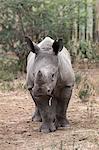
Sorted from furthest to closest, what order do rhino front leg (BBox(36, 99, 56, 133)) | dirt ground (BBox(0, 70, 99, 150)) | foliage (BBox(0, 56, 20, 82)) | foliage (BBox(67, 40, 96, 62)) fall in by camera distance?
1. foliage (BBox(67, 40, 96, 62))
2. foliage (BBox(0, 56, 20, 82))
3. rhino front leg (BBox(36, 99, 56, 133))
4. dirt ground (BBox(0, 70, 99, 150))

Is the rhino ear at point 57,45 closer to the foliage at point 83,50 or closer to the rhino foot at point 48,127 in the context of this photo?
the rhino foot at point 48,127

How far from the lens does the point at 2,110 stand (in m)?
9.89

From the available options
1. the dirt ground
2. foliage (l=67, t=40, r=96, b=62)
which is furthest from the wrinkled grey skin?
foliage (l=67, t=40, r=96, b=62)

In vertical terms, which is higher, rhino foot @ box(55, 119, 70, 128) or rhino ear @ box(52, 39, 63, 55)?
rhino ear @ box(52, 39, 63, 55)

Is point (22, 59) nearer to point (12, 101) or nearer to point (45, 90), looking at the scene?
point (12, 101)

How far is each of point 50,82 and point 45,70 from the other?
0.18m

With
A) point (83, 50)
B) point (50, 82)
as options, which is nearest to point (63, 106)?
point (50, 82)

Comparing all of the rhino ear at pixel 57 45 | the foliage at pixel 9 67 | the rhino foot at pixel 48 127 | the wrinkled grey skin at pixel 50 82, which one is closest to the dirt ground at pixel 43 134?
the rhino foot at pixel 48 127

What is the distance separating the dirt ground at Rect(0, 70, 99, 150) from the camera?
6.69m

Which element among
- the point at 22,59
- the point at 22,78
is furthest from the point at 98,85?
the point at 22,59

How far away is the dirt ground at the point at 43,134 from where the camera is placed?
22.0 feet

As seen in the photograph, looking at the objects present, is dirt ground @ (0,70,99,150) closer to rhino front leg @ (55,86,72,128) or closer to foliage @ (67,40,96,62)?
rhino front leg @ (55,86,72,128)

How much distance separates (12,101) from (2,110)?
1.15 metres

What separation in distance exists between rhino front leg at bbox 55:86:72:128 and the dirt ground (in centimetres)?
18
